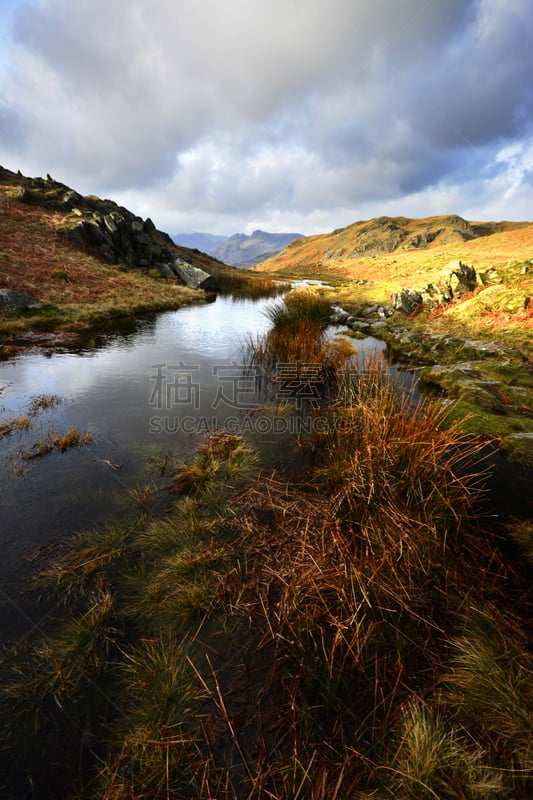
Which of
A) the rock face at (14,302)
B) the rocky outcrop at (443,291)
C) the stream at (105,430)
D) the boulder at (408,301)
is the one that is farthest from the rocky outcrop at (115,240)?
the rocky outcrop at (443,291)

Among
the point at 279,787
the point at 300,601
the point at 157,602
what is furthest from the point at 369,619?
the point at 157,602

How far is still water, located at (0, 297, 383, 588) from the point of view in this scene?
411cm

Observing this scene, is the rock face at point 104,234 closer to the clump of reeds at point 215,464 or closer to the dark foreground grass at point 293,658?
the clump of reeds at point 215,464

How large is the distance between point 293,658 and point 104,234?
46813 mm

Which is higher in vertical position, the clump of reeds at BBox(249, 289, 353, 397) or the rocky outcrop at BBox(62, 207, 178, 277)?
the rocky outcrop at BBox(62, 207, 178, 277)

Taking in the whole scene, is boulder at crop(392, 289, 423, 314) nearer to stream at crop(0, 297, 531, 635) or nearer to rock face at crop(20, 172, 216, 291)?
stream at crop(0, 297, 531, 635)

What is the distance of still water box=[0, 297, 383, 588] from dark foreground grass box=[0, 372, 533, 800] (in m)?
0.78

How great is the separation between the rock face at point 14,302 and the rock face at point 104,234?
20.9 metres

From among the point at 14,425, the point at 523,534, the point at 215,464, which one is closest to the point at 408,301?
the point at 523,534

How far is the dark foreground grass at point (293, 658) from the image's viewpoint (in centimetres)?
184

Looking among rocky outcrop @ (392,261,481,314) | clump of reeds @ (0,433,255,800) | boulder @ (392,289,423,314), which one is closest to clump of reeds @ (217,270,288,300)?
boulder @ (392,289,423,314)

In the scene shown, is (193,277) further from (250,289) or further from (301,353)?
(301,353)

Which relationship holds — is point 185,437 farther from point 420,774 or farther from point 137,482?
point 420,774

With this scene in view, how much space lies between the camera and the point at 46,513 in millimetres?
4109
